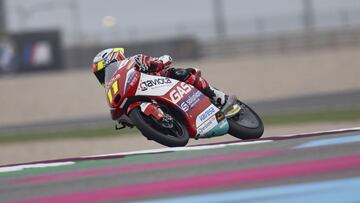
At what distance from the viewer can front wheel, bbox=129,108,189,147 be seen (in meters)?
7.07

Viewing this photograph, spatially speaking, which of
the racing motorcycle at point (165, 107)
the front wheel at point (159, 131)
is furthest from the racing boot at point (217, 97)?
the front wheel at point (159, 131)

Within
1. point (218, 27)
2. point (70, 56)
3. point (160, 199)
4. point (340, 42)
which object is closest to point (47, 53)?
point (70, 56)

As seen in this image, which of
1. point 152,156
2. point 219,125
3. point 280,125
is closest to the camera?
point 152,156

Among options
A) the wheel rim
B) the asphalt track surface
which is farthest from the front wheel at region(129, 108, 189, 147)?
the asphalt track surface

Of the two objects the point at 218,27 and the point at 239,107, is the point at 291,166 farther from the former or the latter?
the point at 218,27

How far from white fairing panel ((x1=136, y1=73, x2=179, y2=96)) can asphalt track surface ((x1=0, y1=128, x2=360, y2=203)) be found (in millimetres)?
1909

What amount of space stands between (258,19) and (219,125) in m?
19.3

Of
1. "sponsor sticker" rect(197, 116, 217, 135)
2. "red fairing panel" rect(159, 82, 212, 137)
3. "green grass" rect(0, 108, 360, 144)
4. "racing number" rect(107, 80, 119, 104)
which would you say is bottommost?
"green grass" rect(0, 108, 360, 144)

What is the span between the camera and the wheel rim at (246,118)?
8016 millimetres

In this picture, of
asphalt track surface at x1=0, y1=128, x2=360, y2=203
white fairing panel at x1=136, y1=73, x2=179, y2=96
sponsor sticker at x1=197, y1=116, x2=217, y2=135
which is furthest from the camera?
sponsor sticker at x1=197, y1=116, x2=217, y2=135

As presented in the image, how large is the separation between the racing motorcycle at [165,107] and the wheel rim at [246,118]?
0.04 m

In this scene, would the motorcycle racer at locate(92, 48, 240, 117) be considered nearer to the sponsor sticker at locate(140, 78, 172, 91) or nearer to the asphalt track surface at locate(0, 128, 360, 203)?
the sponsor sticker at locate(140, 78, 172, 91)

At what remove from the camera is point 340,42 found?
2667 centimetres

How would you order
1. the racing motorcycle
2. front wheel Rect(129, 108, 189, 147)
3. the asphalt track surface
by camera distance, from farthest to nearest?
the racing motorcycle
front wheel Rect(129, 108, 189, 147)
the asphalt track surface
